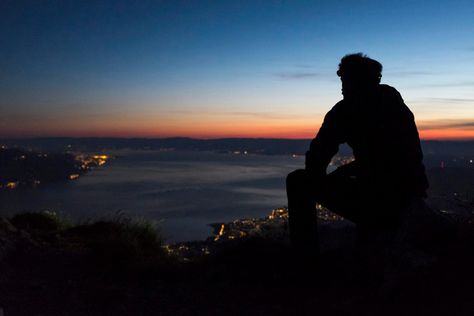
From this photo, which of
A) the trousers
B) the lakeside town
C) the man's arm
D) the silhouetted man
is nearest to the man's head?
the silhouetted man

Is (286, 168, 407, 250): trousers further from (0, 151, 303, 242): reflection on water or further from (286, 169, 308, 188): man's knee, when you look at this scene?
(0, 151, 303, 242): reflection on water

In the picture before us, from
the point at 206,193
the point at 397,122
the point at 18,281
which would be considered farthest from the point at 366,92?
the point at 206,193

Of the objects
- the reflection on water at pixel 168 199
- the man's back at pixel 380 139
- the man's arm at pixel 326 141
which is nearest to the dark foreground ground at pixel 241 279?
the man's back at pixel 380 139

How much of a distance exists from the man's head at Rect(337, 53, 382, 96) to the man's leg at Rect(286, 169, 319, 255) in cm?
83

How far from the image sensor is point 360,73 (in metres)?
3.48

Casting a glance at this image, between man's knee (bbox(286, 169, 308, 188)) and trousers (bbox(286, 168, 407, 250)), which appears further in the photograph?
man's knee (bbox(286, 169, 308, 188))

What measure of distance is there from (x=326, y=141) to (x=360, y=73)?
63 cm

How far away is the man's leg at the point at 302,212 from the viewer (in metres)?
3.70

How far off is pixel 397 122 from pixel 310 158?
748mm

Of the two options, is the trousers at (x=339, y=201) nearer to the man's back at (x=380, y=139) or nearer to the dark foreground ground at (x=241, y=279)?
the man's back at (x=380, y=139)

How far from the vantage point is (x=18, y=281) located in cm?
468

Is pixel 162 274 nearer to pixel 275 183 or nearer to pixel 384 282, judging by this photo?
pixel 384 282

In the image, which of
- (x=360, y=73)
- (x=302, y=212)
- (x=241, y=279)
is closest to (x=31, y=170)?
(x=241, y=279)

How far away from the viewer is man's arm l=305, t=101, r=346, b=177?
3408 mm
